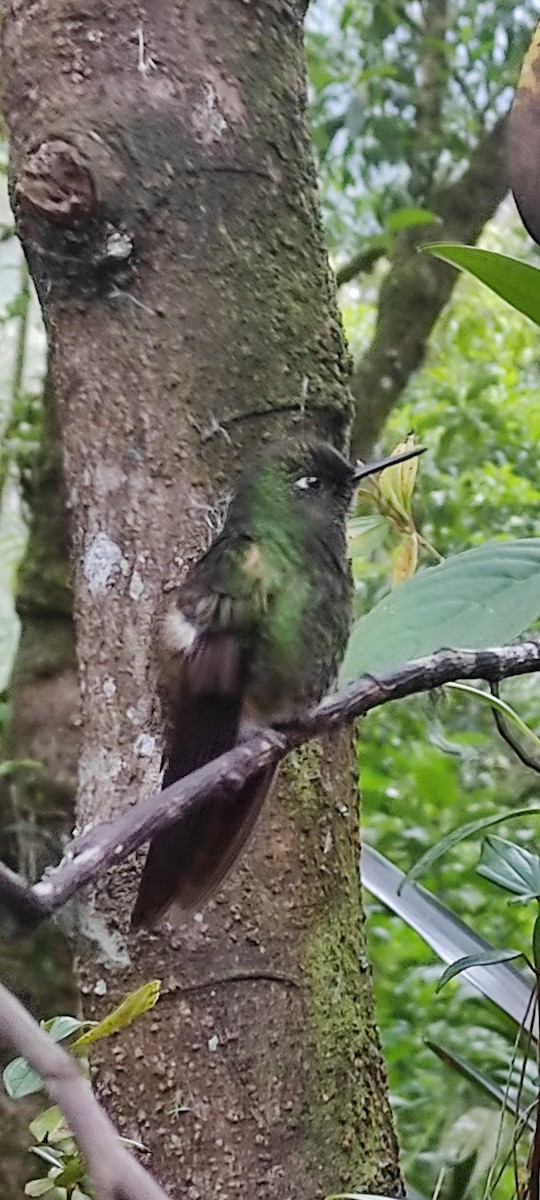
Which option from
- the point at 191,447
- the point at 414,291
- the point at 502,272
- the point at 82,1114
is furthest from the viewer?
the point at 414,291

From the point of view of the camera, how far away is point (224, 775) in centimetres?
55

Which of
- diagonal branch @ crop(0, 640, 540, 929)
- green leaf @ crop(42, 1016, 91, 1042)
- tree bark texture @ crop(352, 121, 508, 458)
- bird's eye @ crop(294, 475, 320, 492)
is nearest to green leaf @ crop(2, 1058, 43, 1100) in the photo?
green leaf @ crop(42, 1016, 91, 1042)

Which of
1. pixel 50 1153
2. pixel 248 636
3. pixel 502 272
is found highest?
pixel 502 272

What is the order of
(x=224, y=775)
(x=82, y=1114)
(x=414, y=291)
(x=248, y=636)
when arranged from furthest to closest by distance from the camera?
(x=414, y=291), (x=248, y=636), (x=224, y=775), (x=82, y=1114)

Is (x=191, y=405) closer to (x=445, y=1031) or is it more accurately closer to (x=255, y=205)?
(x=255, y=205)

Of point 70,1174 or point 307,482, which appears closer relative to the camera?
point 70,1174

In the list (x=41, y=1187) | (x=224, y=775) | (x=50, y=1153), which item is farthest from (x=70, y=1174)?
(x=224, y=775)

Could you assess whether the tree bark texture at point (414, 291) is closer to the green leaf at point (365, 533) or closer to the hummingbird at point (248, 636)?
the green leaf at point (365, 533)

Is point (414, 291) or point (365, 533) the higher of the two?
point (414, 291)

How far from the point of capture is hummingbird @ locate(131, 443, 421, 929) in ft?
2.35

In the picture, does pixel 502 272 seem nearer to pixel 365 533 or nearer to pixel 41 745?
pixel 365 533

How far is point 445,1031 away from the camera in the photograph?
1812 mm

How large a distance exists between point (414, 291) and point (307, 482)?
58.9 inches

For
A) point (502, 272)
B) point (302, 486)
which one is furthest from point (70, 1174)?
point (502, 272)
